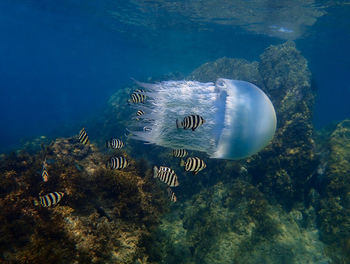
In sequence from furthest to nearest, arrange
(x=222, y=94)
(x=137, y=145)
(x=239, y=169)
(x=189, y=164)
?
(x=137, y=145) < (x=239, y=169) < (x=222, y=94) < (x=189, y=164)

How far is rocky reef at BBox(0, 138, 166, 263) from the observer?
3.42 meters

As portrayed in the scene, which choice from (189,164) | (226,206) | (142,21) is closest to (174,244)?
(226,206)

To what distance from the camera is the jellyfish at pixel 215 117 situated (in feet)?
13.3

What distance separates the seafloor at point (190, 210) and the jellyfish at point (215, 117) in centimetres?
174

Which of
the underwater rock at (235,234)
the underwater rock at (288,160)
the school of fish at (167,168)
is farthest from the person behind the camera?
the underwater rock at (288,160)

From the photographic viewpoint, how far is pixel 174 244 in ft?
16.0

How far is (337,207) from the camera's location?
586 cm

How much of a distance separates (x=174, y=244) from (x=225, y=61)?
14.2 m

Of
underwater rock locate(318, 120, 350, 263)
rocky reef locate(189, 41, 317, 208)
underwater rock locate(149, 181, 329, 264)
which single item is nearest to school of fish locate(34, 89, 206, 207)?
underwater rock locate(149, 181, 329, 264)

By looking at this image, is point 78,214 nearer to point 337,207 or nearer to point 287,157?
point 287,157

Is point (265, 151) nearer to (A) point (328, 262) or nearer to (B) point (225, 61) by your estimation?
(A) point (328, 262)

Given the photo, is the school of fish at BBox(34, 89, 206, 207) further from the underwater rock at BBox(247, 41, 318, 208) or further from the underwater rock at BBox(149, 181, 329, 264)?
the underwater rock at BBox(247, 41, 318, 208)

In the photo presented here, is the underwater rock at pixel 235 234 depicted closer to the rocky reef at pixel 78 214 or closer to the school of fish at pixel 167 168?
the rocky reef at pixel 78 214

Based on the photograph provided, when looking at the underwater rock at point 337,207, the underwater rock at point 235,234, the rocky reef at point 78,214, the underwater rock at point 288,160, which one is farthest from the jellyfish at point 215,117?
the underwater rock at point 337,207
